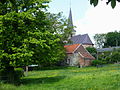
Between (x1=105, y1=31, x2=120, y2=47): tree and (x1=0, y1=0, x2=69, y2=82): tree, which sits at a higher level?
(x1=105, y1=31, x2=120, y2=47): tree

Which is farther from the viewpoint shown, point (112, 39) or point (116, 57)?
point (112, 39)

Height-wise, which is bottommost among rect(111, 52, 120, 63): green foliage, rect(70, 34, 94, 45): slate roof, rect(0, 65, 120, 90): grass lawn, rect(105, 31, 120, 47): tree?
rect(0, 65, 120, 90): grass lawn

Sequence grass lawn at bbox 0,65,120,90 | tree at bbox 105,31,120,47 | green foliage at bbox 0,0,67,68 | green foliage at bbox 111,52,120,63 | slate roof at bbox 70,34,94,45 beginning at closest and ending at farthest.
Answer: grass lawn at bbox 0,65,120,90 → green foliage at bbox 0,0,67,68 → green foliage at bbox 111,52,120,63 → slate roof at bbox 70,34,94,45 → tree at bbox 105,31,120,47

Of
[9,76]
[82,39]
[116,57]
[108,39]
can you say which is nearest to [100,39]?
[108,39]

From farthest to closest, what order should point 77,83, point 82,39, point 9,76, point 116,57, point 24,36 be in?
point 82,39, point 116,57, point 9,76, point 24,36, point 77,83

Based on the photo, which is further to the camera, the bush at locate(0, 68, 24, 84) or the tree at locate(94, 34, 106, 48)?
the tree at locate(94, 34, 106, 48)

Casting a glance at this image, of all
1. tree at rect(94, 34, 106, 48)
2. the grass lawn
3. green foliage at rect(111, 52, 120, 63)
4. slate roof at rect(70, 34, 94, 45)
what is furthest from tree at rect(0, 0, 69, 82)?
tree at rect(94, 34, 106, 48)

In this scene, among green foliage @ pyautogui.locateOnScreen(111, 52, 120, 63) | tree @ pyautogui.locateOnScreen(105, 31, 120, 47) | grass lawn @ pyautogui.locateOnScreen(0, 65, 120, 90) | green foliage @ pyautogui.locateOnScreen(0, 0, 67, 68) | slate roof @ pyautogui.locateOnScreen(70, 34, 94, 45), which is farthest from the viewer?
tree @ pyautogui.locateOnScreen(105, 31, 120, 47)

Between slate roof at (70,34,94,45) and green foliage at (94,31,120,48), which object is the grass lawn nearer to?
slate roof at (70,34,94,45)

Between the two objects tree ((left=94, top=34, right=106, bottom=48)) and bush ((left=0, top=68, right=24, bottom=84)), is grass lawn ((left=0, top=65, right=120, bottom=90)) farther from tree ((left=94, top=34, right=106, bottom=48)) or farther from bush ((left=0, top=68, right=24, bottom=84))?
tree ((left=94, top=34, right=106, bottom=48))

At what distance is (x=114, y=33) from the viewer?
11544 centimetres

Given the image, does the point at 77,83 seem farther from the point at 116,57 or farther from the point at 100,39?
the point at 100,39

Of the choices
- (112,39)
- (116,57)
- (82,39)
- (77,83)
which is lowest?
(77,83)

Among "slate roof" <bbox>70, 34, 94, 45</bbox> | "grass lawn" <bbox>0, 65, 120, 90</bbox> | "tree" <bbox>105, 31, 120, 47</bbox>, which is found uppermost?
"tree" <bbox>105, 31, 120, 47</bbox>
